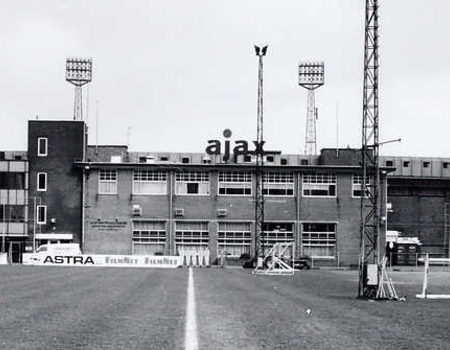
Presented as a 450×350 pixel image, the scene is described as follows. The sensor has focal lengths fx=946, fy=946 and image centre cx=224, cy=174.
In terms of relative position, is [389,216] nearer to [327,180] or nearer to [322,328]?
[327,180]

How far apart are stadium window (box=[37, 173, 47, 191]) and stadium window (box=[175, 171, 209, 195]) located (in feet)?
45.7

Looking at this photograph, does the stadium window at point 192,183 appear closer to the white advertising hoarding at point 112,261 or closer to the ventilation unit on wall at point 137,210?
the ventilation unit on wall at point 137,210

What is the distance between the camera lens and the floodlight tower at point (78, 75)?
11738 cm

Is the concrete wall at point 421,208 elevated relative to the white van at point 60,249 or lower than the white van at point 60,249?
elevated

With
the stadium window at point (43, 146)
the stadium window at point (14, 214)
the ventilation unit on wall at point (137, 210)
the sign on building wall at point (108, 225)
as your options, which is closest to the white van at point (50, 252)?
the sign on building wall at point (108, 225)

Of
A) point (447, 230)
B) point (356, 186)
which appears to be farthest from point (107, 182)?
point (447, 230)

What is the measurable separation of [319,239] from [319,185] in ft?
19.6

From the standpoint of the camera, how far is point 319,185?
336 feet

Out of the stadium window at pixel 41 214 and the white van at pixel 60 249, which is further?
the stadium window at pixel 41 214

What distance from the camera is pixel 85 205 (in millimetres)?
98938

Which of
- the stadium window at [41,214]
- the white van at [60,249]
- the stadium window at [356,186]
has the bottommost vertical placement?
the white van at [60,249]

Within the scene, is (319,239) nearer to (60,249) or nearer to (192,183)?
(192,183)

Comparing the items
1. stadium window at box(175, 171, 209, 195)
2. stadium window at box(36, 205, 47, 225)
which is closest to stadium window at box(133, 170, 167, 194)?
stadium window at box(175, 171, 209, 195)

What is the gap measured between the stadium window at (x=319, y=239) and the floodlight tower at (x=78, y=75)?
3436 centimetres
